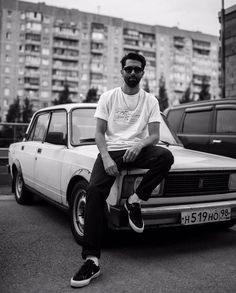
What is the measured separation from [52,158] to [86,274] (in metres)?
2.19

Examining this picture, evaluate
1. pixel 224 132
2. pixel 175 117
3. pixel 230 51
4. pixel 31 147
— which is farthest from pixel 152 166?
pixel 230 51

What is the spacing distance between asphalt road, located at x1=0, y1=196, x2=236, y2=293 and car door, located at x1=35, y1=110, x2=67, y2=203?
0.53 meters

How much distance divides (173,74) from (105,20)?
19.8 meters

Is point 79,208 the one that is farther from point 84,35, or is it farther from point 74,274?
point 84,35

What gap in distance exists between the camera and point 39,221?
5625 mm

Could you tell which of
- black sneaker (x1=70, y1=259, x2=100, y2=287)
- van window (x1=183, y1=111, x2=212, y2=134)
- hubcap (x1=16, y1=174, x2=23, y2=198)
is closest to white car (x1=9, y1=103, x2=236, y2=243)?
black sneaker (x1=70, y1=259, x2=100, y2=287)

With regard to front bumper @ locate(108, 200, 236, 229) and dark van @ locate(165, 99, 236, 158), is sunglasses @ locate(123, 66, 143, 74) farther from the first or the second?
dark van @ locate(165, 99, 236, 158)

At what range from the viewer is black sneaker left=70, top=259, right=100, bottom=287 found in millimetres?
3248

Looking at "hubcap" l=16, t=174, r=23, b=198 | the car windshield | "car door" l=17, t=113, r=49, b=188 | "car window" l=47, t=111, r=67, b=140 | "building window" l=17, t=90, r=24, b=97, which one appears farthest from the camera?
"building window" l=17, t=90, r=24, b=97

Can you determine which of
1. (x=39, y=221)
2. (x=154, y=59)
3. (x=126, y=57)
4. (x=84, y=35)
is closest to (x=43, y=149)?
(x=39, y=221)

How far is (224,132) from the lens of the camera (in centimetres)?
677

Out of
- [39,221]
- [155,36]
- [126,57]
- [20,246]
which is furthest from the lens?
[155,36]

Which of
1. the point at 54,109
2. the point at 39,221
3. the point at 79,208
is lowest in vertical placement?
the point at 39,221

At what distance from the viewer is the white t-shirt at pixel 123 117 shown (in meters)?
3.95
